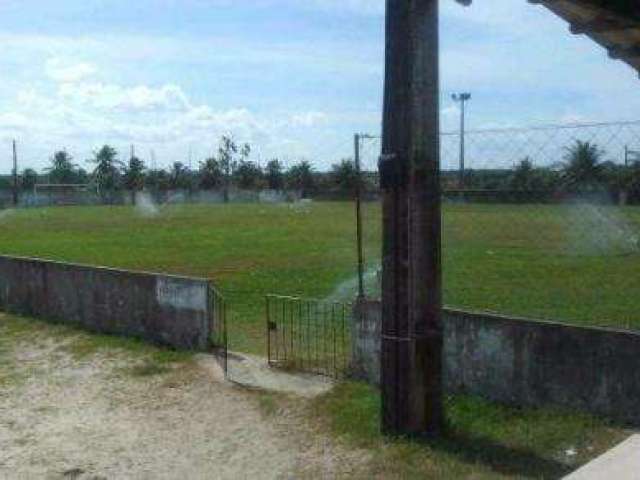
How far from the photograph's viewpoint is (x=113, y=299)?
12.9 metres

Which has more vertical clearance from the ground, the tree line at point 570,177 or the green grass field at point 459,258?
the tree line at point 570,177

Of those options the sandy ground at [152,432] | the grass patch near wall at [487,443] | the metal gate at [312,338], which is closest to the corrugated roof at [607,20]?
the grass patch near wall at [487,443]

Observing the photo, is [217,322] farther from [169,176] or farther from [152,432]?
[169,176]

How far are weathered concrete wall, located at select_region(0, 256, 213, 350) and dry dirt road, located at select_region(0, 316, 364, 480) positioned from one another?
0.66m

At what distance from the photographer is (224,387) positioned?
32.6ft

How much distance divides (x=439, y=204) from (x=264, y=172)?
9295cm

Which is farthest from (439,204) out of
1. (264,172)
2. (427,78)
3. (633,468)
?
(264,172)

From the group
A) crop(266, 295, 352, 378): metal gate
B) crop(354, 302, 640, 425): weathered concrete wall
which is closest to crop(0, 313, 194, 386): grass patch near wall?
crop(266, 295, 352, 378): metal gate

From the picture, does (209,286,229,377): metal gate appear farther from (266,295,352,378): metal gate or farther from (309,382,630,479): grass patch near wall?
(309,382,630,479): grass patch near wall

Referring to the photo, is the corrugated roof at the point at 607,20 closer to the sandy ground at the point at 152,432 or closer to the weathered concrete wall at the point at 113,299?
the sandy ground at the point at 152,432

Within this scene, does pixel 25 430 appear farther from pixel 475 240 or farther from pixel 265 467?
pixel 475 240

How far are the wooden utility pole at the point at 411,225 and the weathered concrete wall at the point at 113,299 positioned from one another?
3982 mm

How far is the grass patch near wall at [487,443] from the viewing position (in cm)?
707

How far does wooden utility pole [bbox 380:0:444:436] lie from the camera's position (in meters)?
7.62
